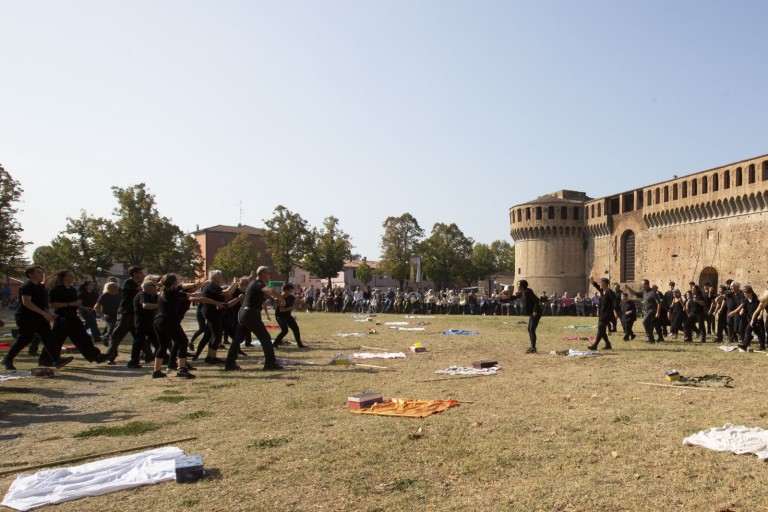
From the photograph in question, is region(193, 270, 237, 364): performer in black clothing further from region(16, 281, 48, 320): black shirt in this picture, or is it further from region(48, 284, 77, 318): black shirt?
region(16, 281, 48, 320): black shirt

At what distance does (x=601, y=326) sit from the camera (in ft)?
50.3

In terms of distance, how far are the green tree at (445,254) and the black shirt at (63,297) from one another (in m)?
75.0

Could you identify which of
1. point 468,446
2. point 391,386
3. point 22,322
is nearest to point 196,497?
point 468,446

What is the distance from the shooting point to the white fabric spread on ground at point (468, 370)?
1123cm

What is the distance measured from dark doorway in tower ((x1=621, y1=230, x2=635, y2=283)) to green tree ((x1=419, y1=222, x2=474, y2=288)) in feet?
110

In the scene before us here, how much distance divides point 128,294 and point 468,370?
24.0 ft

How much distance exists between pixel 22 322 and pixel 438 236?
256 feet

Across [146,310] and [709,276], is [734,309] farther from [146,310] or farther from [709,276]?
[709,276]

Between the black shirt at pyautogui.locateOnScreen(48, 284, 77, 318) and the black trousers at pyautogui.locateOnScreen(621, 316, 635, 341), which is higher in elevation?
the black shirt at pyautogui.locateOnScreen(48, 284, 77, 318)

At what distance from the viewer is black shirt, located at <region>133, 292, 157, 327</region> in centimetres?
1136

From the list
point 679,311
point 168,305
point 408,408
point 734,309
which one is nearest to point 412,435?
point 408,408

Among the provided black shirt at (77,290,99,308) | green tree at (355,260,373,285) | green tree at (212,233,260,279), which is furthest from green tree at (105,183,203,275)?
green tree at (355,260,373,285)

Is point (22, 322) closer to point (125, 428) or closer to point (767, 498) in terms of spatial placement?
point (125, 428)

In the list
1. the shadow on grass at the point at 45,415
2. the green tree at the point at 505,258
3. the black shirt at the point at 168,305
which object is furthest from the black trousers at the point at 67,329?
the green tree at the point at 505,258
